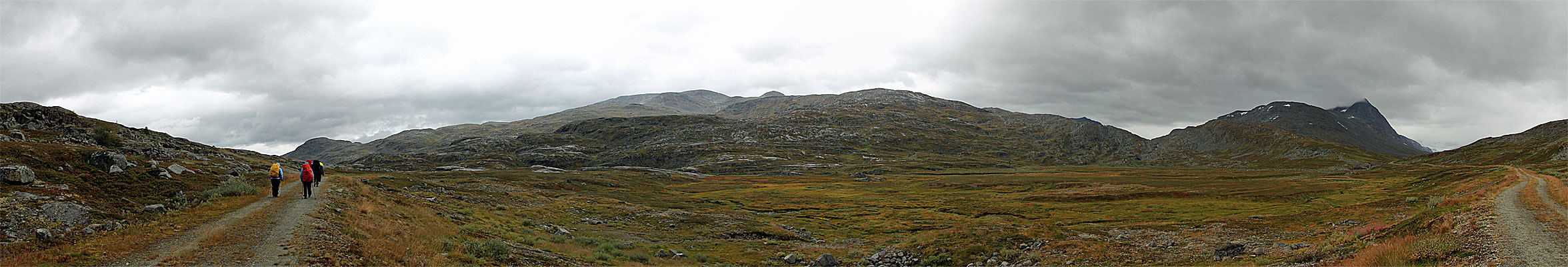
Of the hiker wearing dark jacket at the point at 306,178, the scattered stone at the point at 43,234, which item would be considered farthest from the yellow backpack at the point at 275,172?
the scattered stone at the point at 43,234

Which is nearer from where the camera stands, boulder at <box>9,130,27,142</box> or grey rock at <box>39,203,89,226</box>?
grey rock at <box>39,203,89,226</box>

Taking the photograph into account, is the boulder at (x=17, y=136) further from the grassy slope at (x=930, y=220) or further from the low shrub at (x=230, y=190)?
the grassy slope at (x=930, y=220)

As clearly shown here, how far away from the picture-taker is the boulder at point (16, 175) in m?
22.5

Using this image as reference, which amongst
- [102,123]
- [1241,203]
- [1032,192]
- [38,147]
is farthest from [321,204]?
[1032,192]

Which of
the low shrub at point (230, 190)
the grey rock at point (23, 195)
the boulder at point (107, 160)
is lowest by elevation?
the low shrub at point (230, 190)

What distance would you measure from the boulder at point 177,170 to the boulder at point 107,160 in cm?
441

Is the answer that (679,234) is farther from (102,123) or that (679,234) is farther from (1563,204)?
(102,123)

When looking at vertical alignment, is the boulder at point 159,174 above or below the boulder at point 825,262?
above

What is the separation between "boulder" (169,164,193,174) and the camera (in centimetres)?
3494

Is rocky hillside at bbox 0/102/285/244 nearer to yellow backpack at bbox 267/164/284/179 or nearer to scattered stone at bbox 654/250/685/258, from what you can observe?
yellow backpack at bbox 267/164/284/179

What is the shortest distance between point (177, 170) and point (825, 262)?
1545 inches

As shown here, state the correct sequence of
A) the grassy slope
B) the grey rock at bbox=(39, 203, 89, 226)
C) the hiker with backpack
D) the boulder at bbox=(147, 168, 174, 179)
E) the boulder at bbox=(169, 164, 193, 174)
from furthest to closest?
the boulder at bbox=(169, 164, 193, 174) < the boulder at bbox=(147, 168, 174, 179) < the hiker with backpack < the grassy slope < the grey rock at bbox=(39, 203, 89, 226)

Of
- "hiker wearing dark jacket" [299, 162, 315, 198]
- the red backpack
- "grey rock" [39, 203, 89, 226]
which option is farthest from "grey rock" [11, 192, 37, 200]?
the red backpack

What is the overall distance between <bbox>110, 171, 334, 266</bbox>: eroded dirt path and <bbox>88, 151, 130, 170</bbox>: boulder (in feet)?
33.9
